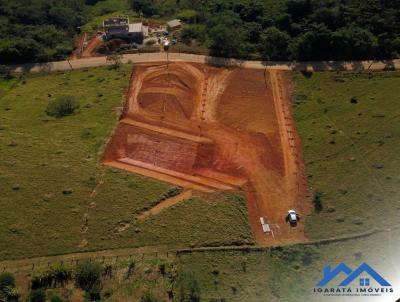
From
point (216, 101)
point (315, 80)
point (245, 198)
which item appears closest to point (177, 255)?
Answer: point (245, 198)

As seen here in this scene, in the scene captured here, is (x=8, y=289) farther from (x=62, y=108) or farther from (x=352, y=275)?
(x=352, y=275)

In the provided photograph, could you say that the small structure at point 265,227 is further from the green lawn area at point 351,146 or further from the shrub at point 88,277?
the shrub at point 88,277

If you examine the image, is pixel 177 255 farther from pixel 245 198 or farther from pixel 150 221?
pixel 245 198

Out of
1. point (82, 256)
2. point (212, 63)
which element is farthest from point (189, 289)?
point (212, 63)

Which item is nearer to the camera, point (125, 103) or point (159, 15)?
point (125, 103)

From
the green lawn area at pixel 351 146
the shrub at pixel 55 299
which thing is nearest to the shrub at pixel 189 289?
the shrub at pixel 55 299

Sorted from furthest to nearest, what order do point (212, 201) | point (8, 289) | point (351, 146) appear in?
point (351, 146), point (212, 201), point (8, 289)
